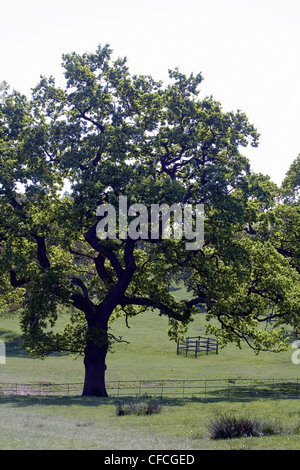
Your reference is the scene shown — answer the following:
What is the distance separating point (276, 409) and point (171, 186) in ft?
43.5

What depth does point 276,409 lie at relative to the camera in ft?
84.9

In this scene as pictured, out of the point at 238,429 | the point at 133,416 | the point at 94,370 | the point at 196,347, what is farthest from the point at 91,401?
the point at 196,347

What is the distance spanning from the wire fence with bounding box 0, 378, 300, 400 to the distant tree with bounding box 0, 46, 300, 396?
4.02 metres

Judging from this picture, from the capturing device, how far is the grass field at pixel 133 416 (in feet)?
54.9

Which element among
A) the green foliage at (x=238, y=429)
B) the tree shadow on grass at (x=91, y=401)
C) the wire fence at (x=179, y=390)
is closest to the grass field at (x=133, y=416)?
the tree shadow on grass at (x=91, y=401)

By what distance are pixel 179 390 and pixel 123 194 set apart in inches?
707

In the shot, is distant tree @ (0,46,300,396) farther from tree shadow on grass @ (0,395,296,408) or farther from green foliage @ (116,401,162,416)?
green foliage @ (116,401,162,416)

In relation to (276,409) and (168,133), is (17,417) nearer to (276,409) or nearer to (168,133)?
(276,409)

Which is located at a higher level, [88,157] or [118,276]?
[88,157]

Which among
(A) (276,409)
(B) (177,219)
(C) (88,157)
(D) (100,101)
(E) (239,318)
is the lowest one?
(A) (276,409)

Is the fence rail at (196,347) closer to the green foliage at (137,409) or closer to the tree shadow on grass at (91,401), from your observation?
the tree shadow on grass at (91,401)

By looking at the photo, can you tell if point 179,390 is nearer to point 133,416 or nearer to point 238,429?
point 133,416
